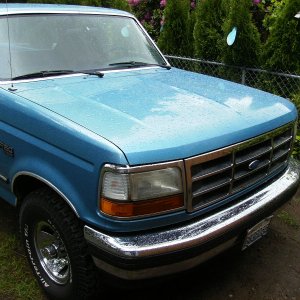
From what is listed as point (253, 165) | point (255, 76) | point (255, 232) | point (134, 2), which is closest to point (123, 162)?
point (253, 165)

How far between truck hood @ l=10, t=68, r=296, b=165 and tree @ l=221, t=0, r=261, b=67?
2.05 m

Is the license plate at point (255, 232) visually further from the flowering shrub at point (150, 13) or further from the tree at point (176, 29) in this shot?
the flowering shrub at point (150, 13)

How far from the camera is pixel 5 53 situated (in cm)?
307

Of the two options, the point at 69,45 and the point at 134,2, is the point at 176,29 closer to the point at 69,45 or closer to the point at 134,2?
the point at 134,2

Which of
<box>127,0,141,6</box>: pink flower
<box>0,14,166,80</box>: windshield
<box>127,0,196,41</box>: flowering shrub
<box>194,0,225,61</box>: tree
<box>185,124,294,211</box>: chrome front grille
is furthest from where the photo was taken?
<box>127,0,141,6</box>: pink flower

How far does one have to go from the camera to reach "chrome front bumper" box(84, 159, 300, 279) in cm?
209

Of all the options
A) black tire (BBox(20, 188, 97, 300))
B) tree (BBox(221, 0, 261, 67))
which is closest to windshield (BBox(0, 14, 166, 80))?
black tire (BBox(20, 188, 97, 300))

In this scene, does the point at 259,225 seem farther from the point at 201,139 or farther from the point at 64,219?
the point at 64,219

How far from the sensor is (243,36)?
514cm

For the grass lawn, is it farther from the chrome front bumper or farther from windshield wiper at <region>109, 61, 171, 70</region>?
windshield wiper at <region>109, 61, 171, 70</region>

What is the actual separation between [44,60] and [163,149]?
152cm

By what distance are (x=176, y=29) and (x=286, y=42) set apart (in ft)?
6.07

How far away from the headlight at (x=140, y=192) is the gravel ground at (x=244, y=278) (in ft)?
2.12

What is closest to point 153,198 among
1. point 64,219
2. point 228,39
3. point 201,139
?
point 201,139
